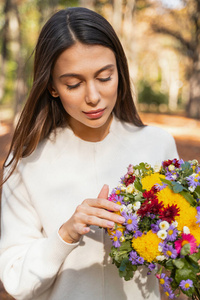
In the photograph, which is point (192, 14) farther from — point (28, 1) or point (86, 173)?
point (86, 173)

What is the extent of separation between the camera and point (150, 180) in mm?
1792

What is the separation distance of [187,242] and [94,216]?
0.43 meters

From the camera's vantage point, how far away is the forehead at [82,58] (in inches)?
77.0

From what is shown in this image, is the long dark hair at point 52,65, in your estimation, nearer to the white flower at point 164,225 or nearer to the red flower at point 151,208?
the red flower at point 151,208

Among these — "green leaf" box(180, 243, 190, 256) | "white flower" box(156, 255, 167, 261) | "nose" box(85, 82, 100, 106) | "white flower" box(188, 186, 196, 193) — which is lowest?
"white flower" box(156, 255, 167, 261)

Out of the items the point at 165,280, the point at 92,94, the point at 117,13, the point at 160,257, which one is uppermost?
the point at 117,13

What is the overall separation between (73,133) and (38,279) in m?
0.93

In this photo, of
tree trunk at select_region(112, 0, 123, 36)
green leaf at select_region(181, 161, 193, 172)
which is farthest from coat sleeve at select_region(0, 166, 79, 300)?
tree trunk at select_region(112, 0, 123, 36)

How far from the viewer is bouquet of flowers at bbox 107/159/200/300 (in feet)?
5.15

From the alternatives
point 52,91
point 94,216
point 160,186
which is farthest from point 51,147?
point 160,186

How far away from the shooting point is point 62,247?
6.12ft

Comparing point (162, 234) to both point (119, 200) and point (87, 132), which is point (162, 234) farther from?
point (87, 132)

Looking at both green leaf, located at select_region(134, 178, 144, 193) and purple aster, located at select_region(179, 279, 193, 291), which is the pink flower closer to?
purple aster, located at select_region(179, 279, 193, 291)

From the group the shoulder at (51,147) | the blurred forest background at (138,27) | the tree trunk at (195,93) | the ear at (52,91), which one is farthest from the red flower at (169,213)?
the tree trunk at (195,93)
